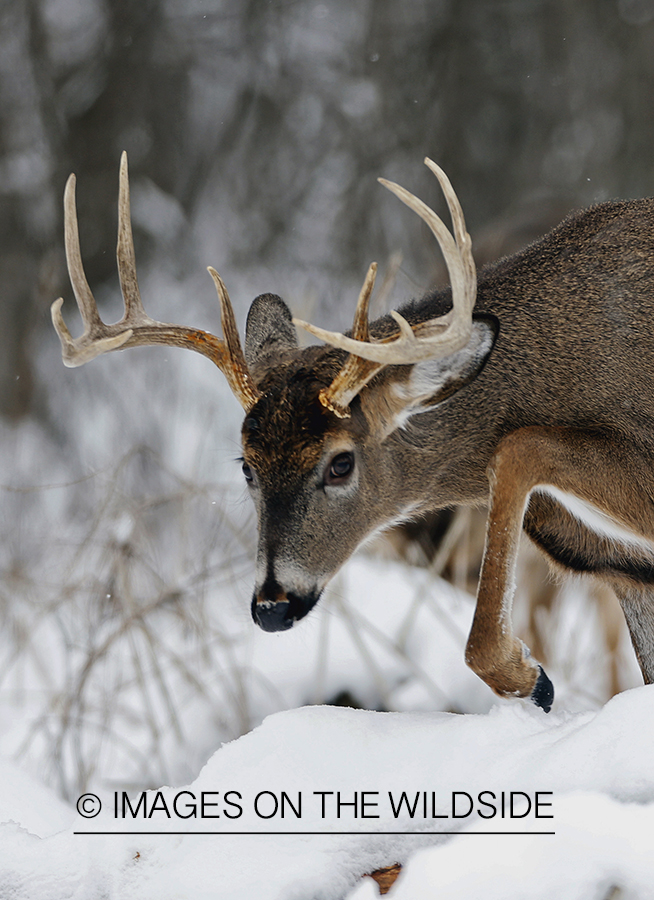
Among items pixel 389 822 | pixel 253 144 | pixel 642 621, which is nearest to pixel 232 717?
pixel 642 621

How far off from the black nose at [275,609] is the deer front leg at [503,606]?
524mm

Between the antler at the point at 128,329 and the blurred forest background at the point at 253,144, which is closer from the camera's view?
the antler at the point at 128,329

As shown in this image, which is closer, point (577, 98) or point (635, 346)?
point (635, 346)

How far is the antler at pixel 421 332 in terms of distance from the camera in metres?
2.97

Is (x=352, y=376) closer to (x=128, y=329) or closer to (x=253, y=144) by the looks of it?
(x=128, y=329)

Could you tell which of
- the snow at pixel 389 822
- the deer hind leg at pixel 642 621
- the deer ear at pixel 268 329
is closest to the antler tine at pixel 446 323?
the deer ear at pixel 268 329

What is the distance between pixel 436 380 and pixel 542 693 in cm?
99

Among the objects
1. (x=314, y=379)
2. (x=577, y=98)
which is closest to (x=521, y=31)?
(x=577, y=98)

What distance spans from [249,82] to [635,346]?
817cm

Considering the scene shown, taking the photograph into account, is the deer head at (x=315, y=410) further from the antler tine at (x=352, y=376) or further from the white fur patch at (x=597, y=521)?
the white fur patch at (x=597, y=521)

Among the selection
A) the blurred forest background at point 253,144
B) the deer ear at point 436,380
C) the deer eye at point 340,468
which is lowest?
the deer eye at point 340,468

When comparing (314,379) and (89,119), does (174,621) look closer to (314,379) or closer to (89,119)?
(314,379)

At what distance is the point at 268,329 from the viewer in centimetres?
415

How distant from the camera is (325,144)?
10812 millimetres
